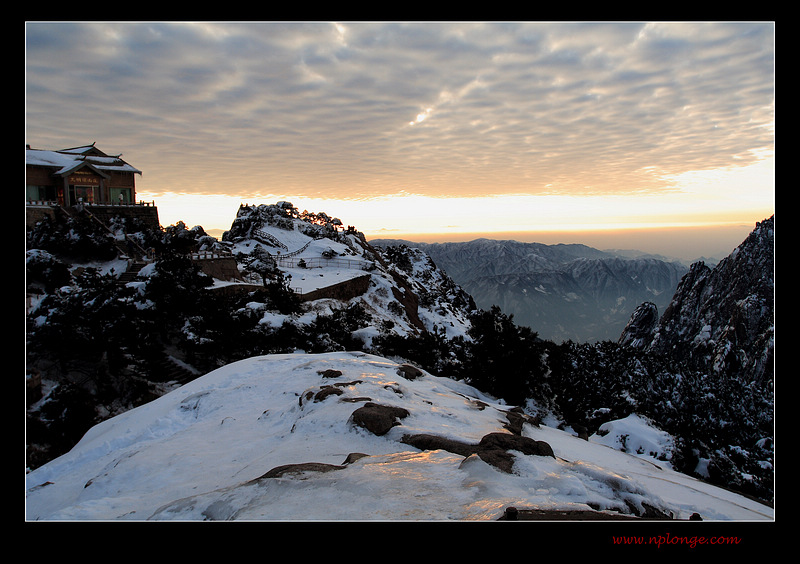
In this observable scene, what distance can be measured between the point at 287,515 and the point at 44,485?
24.8 feet

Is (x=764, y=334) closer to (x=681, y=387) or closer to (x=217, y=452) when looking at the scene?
(x=681, y=387)

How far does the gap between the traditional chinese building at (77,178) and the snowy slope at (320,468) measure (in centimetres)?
3572

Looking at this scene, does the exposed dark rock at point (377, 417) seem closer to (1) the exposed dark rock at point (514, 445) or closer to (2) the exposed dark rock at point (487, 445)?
(2) the exposed dark rock at point (487, 445)

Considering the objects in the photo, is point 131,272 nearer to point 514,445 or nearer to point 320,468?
point 320,468

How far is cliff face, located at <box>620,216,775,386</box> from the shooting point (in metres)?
49.9

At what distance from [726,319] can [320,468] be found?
78.7 metres

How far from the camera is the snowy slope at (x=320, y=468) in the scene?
5035 millimetres

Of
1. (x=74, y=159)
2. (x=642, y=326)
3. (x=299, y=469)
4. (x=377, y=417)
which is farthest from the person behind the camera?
(x=642, y=326)

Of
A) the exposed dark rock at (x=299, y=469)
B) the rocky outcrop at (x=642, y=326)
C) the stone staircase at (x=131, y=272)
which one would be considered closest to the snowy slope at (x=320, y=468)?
the exposed dark rock at (x=299, y=469)

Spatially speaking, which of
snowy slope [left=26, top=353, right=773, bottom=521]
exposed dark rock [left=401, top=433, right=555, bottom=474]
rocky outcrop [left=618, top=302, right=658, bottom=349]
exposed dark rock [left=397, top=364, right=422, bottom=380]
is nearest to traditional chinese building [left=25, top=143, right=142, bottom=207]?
snowy slope [left=26, top=353, right=773, bottom=521]

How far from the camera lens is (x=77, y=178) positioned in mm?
36969

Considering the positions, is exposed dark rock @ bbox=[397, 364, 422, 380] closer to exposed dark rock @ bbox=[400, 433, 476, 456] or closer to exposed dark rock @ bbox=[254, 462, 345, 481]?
exposed dark rock @ bbox=[400, 433, 476, 456]

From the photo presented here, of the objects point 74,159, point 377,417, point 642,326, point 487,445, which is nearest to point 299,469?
point 377,417
